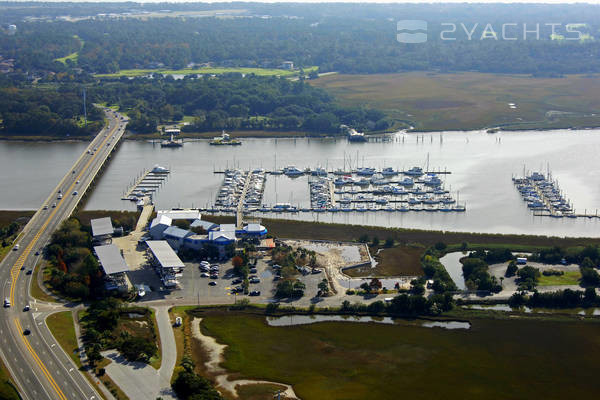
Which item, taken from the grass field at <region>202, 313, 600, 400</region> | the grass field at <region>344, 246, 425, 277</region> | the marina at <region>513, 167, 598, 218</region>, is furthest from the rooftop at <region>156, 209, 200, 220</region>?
the marina at <region>513, 167, 598, 218</region>

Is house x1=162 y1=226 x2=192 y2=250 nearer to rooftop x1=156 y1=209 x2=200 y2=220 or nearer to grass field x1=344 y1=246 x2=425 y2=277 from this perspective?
rooftop x1=156 y1=209 x2=200 y2=220

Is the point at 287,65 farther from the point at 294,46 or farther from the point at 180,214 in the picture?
the point at 180,214

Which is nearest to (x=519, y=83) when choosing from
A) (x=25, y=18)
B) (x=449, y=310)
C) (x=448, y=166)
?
(x=448, y=166)

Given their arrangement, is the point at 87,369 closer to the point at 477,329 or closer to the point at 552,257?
the point at 477,329

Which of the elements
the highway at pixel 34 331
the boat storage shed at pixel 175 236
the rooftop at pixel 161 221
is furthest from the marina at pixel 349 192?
the highway at pixel 34 331

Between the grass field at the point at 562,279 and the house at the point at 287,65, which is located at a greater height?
the house at the point at 287,65

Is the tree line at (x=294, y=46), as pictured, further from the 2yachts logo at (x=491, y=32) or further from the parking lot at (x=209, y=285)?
the parking lot at (x=209, y=285)
